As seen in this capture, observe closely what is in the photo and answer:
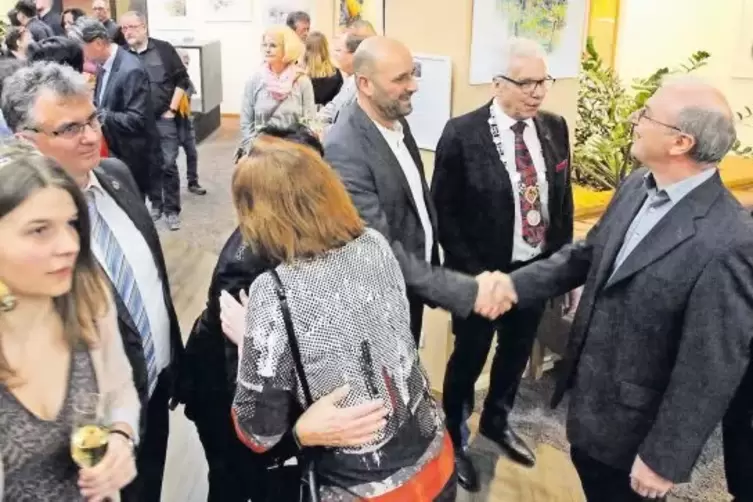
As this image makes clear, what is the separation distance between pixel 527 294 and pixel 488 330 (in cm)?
68

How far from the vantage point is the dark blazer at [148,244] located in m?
1.96

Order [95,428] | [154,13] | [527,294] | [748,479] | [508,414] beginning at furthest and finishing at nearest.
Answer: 1. [154,13]
2. [508,414]
3. [527,294]
4. [748,479]
5. [95,428]

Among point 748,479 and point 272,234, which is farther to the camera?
point 748,479

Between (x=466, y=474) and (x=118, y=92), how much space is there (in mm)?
3459

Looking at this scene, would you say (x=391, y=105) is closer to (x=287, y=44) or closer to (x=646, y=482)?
(x=646, y=482)

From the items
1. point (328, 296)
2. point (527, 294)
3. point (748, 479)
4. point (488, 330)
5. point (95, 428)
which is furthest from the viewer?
point (488, 330)

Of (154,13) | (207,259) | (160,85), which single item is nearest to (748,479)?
(207,259)

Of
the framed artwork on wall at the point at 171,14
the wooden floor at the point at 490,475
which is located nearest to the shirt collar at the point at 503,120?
the wooden floor at the point at 490,475

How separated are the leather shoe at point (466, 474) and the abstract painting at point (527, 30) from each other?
163cm

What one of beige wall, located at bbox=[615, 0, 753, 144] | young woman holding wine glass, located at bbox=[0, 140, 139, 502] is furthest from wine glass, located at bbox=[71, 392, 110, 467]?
beige wall, located at bbox=[615, 0, 753, 144]

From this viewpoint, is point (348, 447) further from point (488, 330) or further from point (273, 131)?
point (488, 330)

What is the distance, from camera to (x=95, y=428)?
148cm

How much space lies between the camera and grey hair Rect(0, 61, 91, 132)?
2.04 meters

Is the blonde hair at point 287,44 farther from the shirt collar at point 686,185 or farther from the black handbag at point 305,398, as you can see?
the black handbag at point 305,398
